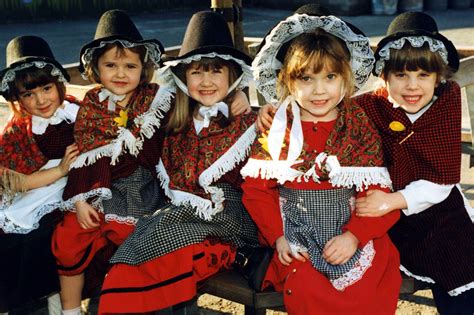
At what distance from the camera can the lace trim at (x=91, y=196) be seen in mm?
2877

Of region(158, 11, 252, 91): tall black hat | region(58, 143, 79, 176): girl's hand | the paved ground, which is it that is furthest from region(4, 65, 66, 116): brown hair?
the paved ground

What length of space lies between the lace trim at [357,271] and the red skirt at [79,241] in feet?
2.90

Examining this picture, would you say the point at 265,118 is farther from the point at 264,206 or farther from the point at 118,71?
the point at 118,71

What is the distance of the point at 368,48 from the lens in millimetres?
2588

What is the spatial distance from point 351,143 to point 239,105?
0.53m

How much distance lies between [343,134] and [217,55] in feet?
1.86

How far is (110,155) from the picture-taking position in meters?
2.94

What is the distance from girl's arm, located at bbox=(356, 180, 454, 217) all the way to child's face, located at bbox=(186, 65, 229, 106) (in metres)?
0.69

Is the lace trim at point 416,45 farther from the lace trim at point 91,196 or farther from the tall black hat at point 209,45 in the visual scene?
the lace trim at point 91,196

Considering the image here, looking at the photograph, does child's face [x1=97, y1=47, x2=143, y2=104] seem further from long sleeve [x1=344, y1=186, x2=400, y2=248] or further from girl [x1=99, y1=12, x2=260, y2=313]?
long sleeve [x1=344, y1=186, x2=400, y2=248]

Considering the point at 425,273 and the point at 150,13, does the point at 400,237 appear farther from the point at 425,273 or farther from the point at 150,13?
the point at 150,13

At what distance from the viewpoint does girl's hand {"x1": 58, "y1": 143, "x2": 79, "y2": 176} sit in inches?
117

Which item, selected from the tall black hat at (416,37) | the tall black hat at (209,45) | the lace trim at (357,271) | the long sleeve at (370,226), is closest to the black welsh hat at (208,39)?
the tall black hat at (209,45)

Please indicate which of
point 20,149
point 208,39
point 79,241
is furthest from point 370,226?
point 20,149
